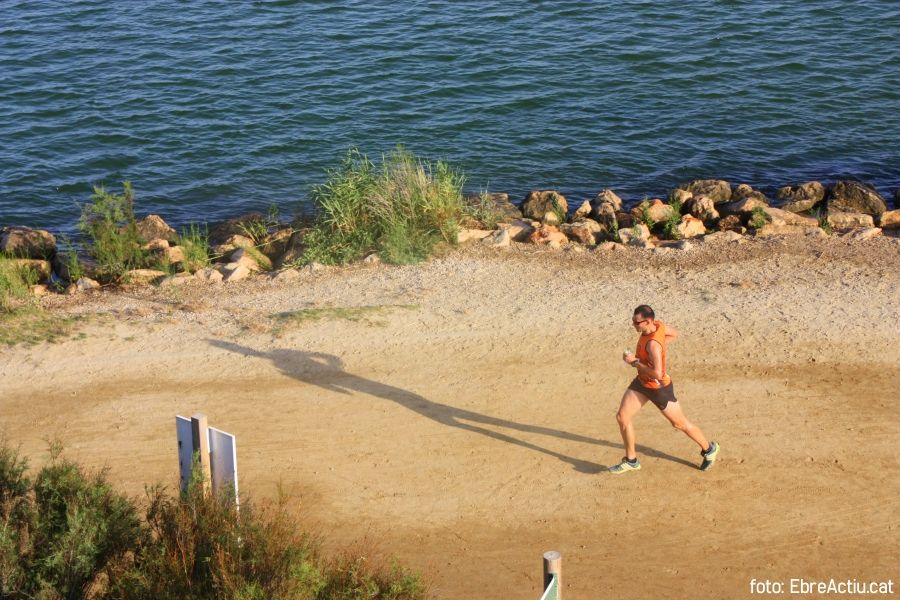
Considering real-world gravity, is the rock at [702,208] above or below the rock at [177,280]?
below

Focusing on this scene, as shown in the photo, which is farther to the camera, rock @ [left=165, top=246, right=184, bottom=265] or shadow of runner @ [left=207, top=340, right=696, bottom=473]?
rock @ [left=165, top=246, right=184, bottom=265]

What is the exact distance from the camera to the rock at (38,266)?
16672 millimetres

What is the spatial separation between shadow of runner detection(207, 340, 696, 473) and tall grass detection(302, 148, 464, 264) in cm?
313

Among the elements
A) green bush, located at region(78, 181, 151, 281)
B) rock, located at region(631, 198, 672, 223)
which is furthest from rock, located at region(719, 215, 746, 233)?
green bush, located at region(78, 181, 151, 281)

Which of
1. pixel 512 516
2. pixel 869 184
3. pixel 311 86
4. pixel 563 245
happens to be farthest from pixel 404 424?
pixel 311 86

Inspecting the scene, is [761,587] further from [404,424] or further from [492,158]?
[492,158]

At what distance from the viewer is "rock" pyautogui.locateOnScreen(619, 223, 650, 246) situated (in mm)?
15836

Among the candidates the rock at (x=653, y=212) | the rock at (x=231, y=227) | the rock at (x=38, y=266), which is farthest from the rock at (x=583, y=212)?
the rock at (x=38, y=266)

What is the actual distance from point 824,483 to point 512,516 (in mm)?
2793

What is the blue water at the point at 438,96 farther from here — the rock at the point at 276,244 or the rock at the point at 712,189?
the rock at the point at 276,244

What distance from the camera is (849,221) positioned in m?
17.4

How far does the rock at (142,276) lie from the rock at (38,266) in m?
1.81

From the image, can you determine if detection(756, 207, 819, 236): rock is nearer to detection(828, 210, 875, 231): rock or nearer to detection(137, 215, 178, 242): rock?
detection(828, 210, 875, 231): rock

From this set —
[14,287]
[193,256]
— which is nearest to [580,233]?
[193,256]
